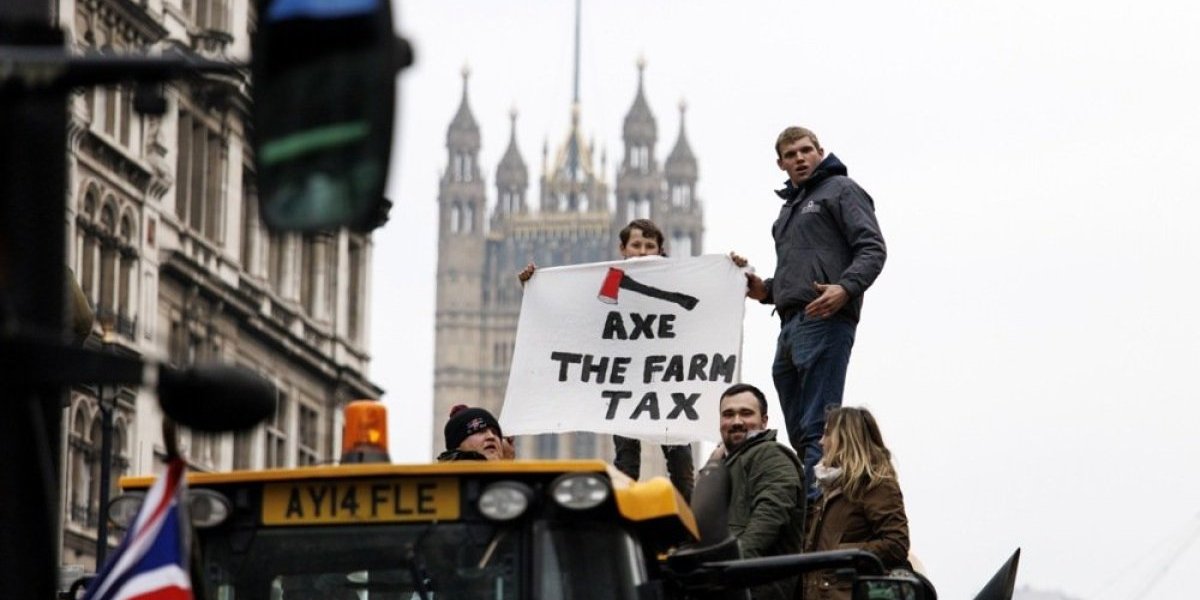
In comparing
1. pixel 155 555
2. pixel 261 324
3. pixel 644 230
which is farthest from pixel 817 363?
pixel 261 324

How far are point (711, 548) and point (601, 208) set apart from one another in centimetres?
17435

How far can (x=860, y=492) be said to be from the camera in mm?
10359

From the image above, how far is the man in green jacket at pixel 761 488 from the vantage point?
10039 millimetres

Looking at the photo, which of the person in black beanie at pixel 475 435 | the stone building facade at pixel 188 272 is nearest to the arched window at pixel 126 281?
the stone building facade at pixel 188 272

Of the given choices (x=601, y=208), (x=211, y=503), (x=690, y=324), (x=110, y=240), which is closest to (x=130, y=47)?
(x=110, y=240)

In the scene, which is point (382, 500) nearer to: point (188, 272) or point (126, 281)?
point (126, 281)

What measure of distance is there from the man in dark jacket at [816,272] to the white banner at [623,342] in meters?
1.06

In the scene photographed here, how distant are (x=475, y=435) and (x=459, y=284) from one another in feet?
570

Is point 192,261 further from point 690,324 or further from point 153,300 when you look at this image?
point 690,324

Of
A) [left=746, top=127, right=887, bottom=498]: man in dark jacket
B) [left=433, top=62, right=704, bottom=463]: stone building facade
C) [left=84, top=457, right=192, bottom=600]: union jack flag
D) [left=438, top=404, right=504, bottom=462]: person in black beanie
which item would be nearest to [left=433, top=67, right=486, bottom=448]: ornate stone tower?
[left=433, top=62, right=704, bottom=463]: stone building facade

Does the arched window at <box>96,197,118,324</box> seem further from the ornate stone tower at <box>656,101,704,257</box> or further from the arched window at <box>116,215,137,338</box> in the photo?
the ornate stone tower at <box>656,101,704,257</box>

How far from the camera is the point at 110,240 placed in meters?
49.1

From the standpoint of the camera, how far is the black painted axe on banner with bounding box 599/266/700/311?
13906mm

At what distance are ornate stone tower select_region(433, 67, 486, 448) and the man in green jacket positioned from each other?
169 metres
